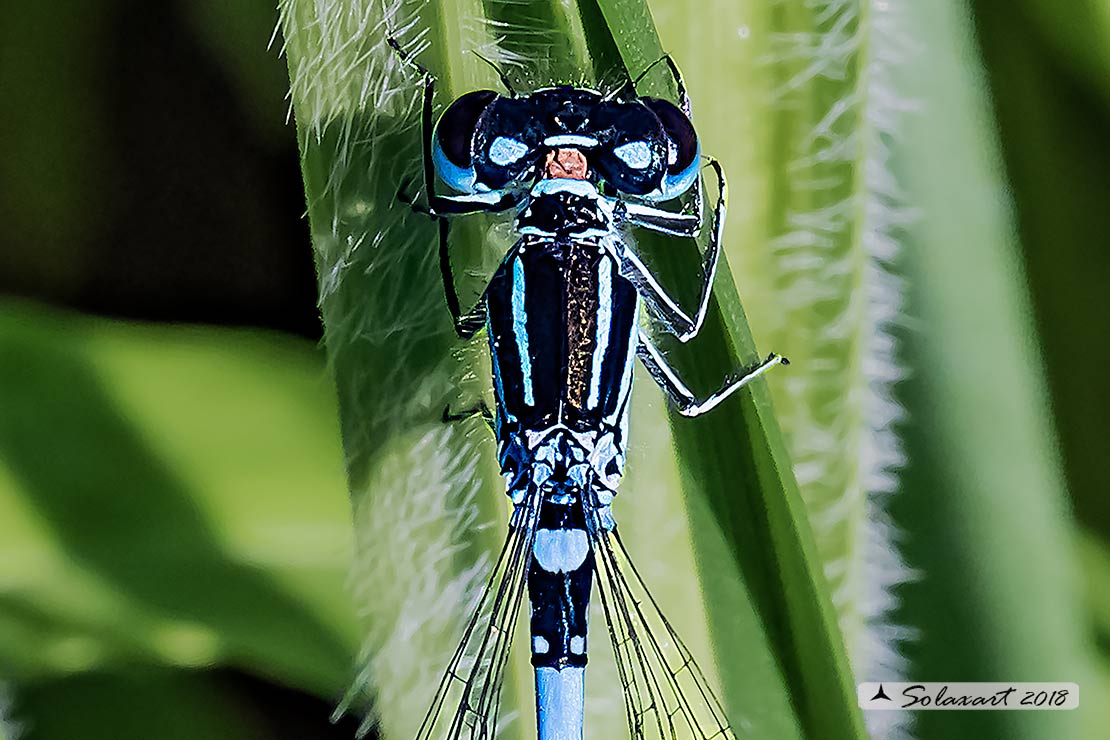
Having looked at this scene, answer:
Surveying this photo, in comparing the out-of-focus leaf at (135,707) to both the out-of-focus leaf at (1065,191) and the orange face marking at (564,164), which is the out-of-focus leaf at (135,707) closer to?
the orange face marking at (564,164)

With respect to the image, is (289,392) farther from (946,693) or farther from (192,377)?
(946,693)

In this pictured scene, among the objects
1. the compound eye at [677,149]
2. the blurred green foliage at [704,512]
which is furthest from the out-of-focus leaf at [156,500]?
the compound eye at [677,149]

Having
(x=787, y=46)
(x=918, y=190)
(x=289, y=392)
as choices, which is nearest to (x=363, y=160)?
(x=289, y=392)

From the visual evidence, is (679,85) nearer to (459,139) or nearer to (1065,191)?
(459,139)

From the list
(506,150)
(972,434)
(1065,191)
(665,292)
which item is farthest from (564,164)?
(1065,191)

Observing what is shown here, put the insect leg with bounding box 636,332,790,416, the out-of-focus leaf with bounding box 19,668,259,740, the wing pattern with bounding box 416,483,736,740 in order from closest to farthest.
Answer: the insect leg with bounding box 636,332,790,416
the wing pattern with bounding box 416,483,736,740
the out-of-focus leaf with bounding box 19,668,259,740

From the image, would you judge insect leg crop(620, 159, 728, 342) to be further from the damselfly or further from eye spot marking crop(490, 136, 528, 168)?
eye spot marking crop(490, 136, 528, 168)

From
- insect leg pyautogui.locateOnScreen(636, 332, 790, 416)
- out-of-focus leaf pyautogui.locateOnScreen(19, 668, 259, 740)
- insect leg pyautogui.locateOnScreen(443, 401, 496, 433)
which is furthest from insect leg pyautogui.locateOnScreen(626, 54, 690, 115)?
out-of-focus leaf pyautogui.locateOnScreen(19, 668, 259, 740)
